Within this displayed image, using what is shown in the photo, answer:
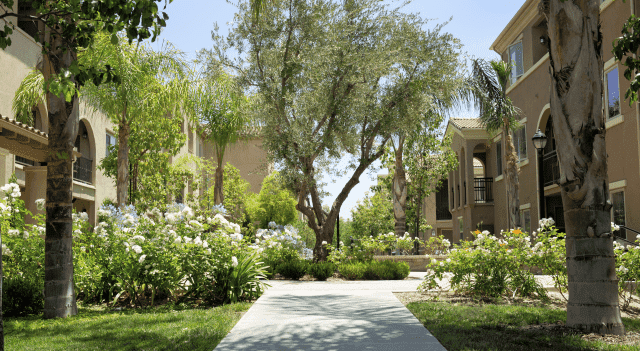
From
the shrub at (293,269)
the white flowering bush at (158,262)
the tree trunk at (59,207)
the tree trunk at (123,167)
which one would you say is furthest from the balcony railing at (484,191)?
the tree trunk at (59,207)

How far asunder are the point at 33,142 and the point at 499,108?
53.1ft

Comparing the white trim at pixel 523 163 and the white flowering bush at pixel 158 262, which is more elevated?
the white trim at pixel 523 163

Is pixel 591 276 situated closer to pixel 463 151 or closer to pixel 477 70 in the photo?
pixel 477 70

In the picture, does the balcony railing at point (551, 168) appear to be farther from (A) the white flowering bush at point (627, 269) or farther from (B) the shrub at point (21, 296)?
(B) the shrub at point (21, 296)

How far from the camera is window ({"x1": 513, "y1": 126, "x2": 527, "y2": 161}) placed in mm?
22159

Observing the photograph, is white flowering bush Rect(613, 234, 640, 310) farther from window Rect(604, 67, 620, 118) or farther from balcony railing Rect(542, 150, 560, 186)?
balcony railing Rect(542, 150, 560, 186)

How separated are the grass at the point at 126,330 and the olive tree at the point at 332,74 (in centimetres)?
782

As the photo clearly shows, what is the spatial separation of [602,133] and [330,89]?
9.50m

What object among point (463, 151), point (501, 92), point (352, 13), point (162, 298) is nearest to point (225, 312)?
point (162, 298)

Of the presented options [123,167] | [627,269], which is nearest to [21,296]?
[123,167]

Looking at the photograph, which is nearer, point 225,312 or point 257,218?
point 225,312

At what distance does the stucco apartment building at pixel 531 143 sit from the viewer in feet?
46.9

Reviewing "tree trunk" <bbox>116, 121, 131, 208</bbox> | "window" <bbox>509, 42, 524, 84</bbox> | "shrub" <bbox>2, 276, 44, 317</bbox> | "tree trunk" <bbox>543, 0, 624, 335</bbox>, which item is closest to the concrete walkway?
"tree trunk" <bbox>543, 0, 624, 335</bbox>

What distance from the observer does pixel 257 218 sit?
38656mm
